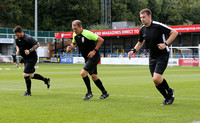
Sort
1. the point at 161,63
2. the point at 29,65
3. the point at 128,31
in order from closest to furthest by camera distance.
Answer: the point at 161,63 < the point at 29,65 < the point at 128,31

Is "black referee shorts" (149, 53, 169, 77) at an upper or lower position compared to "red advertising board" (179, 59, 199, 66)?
upper

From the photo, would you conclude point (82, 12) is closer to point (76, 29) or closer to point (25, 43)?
point (25, 43)

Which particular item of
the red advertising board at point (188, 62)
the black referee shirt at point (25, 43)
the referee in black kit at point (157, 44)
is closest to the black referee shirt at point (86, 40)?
the referee in black kit at point (157, 44)

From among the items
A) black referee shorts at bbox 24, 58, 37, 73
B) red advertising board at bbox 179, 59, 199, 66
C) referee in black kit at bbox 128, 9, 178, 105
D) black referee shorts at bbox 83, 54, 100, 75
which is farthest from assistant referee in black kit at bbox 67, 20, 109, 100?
red advertising board at bbox 179, 59, 199, 66

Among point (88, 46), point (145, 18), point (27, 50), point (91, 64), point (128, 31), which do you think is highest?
point (128, 31)

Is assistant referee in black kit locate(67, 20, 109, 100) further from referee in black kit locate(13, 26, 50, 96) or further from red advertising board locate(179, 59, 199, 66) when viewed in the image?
red advertising board locate(179, 59, 199, 66)

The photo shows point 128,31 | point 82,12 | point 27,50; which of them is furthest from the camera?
point 82,12

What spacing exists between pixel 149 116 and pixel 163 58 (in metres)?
2.01

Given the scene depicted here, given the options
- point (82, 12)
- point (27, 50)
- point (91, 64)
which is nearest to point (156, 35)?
point (91, 64)

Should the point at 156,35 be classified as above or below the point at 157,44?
above

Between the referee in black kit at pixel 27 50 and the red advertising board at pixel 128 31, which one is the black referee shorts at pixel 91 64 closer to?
the referee in black kit at pixel 27 50

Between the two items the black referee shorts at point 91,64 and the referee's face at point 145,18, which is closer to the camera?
the referee's face at point 145,18

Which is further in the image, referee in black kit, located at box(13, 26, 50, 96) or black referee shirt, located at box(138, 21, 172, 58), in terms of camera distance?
referee in black kit, located at box(13, 26, 50, 96)

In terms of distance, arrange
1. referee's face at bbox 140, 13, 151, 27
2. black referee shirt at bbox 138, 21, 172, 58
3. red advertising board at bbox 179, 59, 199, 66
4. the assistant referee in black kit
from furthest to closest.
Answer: red advertising board at bbox 179, 59, 199, 66, the assistant referee in black kit, black referee shirt at bbox 138, 21, 172, 58, referee's face at bbox 140, 13, 151, 27
